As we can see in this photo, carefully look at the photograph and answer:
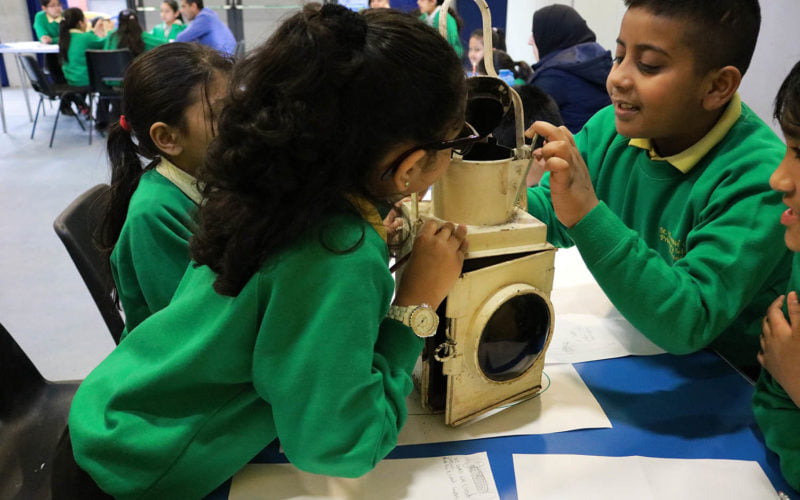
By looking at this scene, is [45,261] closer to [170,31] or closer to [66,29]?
[66,29]

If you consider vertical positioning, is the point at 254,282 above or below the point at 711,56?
below

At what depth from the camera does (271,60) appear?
2.28ft

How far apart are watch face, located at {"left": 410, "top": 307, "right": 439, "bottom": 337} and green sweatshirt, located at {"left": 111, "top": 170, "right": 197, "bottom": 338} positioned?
0.49m

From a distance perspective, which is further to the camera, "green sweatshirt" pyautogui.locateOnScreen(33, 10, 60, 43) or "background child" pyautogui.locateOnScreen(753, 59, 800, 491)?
"green sweatshirt" pyautogui.locateOnScreen(33, 10, 60, 43)

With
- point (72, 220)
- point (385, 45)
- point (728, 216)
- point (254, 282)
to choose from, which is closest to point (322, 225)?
point (254, 282)

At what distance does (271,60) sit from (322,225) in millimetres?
188

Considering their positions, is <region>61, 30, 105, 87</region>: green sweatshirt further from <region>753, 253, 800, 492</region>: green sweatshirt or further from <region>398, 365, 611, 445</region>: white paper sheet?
<region>753, 253, 800, 492</region>: green sweatshirt

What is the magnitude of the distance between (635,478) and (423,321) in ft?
1.14

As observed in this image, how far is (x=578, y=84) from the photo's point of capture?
309 cm

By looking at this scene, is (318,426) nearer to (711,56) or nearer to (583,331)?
(583,331)

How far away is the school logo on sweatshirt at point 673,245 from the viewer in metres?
1.13

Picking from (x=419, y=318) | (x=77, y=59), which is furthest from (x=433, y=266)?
(x=77, y=59)

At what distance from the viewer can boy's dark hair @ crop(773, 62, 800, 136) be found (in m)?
0.79

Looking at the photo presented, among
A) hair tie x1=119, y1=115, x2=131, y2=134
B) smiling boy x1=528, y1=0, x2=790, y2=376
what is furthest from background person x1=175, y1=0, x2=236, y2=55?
smiling boy x1=528, y1=0, x2=790, y2=376
